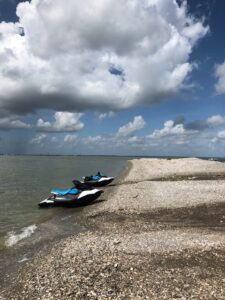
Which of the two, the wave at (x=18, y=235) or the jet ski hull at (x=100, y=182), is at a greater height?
the jet ski hull at (x=100, y=182)

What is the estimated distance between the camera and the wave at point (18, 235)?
1462 centimetres

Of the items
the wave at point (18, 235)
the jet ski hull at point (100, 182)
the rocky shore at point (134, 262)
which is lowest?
the wave at point (18, 235)

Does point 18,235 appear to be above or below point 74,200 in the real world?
below

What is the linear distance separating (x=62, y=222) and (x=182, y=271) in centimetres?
1065

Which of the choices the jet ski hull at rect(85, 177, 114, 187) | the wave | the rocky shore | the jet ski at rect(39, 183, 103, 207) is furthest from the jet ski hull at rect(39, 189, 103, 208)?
the jet ski hull at rect(85, 177, 114, 187)

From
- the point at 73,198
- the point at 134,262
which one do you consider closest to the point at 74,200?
the point at 73,198

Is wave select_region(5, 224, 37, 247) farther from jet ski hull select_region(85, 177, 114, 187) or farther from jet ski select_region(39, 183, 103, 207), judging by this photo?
jet ski hull select_region(85, 177, 114, 187)

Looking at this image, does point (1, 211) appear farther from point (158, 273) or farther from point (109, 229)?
point (158, 273)

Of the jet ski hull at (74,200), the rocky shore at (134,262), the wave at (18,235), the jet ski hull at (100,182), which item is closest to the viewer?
the rocky shore at (134,262)

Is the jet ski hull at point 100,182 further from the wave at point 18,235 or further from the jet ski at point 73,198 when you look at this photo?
the wave at point 18,235

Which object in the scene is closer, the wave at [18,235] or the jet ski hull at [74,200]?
the wave at [18,235]

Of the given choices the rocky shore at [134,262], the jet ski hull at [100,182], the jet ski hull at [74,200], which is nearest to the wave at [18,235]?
the rocky shore at [134,262]

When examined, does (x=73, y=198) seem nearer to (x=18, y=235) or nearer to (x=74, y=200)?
(x=74, y=200)

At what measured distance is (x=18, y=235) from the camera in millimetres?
15992
